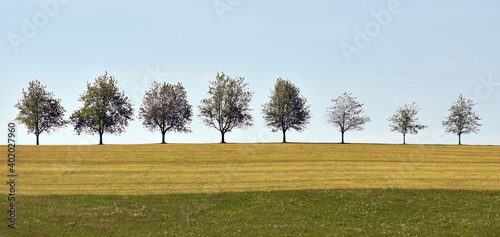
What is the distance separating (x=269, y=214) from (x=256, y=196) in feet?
13.7

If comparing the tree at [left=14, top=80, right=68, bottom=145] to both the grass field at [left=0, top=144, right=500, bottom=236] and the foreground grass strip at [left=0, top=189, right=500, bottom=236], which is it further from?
the foreground grass strip at [left=0, top=189, right=500, bottom=236]

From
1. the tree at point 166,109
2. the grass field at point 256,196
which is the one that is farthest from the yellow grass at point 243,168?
the tree at point 166,109

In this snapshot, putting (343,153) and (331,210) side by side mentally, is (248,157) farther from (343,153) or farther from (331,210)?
(331,210)

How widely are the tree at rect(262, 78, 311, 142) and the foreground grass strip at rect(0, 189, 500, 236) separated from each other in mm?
60067

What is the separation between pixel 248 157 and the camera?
6069 centimetres

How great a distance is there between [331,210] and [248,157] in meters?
29.1

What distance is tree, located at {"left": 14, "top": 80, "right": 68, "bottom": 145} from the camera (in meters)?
91.7

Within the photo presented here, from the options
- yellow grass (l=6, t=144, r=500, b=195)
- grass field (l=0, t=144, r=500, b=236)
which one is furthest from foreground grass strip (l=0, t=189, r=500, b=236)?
yellow grass (l=6, t=144, r=500, b=195)

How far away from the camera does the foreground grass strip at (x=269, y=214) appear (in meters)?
28.2

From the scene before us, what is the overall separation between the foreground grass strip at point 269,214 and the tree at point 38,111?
62.4m

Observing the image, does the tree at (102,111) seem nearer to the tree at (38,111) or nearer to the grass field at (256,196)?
the tree at (38,111)

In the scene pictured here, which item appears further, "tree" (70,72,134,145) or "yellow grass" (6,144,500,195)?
"tree" (70,72,134,145)

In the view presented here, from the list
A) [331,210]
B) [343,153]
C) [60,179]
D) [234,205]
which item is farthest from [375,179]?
[60,179]

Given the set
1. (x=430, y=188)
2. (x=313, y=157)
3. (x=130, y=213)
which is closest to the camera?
(x=130, y=213)
